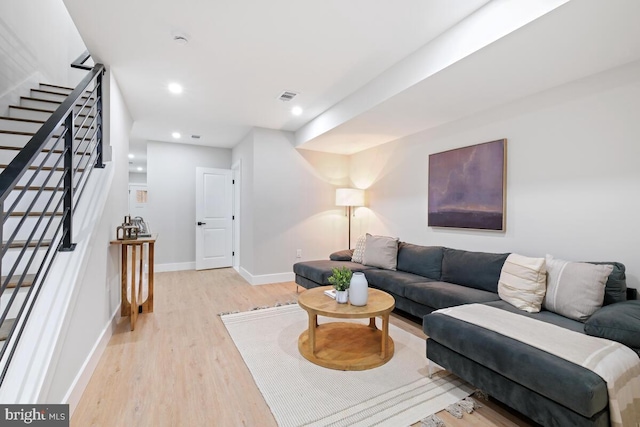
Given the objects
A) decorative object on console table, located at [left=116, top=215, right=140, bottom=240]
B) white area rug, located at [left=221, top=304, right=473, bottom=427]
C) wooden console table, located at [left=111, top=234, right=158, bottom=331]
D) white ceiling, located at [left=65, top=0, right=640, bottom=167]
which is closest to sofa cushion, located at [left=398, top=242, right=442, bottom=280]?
white area rug, located at [left=221, top=304, right=473, bottom=427]

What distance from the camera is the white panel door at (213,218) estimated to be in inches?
229

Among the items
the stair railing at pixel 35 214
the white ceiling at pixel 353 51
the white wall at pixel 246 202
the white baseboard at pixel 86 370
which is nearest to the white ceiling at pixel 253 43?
the white ceiling at pixel 353 51

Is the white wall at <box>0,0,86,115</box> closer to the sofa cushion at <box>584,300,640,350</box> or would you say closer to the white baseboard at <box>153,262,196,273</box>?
the white baseboard at <box>153,262,196,273</box>

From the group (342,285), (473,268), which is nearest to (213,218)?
(342,285)

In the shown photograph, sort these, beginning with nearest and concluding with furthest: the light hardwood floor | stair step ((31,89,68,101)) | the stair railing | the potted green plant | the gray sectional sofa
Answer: the stair railing
the gray sectional sofa
the light hardwood floor
the potted green plant
stair step ((31,89,68,101))

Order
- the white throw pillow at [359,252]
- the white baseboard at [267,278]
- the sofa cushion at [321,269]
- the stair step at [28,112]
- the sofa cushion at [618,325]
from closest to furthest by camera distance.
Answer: the sofa cushion at [618,325], the stair step at [28,112], the sofa cushion at [321,269], the white throw pillow at [359,252], the white baseboard at [267,278]

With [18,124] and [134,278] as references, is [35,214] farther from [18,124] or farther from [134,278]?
[18,124]

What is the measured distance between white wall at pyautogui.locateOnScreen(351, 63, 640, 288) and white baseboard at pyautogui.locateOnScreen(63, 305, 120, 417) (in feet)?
11.9

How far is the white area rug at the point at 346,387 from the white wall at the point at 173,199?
376 cm

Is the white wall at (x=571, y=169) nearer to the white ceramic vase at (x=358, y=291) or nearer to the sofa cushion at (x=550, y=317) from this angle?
the sofa cushion at (x=550, y=317)

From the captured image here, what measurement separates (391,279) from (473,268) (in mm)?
828

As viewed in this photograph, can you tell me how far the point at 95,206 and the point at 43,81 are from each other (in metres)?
2.61

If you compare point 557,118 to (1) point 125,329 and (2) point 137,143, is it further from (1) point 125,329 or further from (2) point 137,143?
(2) point 137,143

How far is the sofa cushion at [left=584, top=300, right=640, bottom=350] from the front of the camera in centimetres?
160
